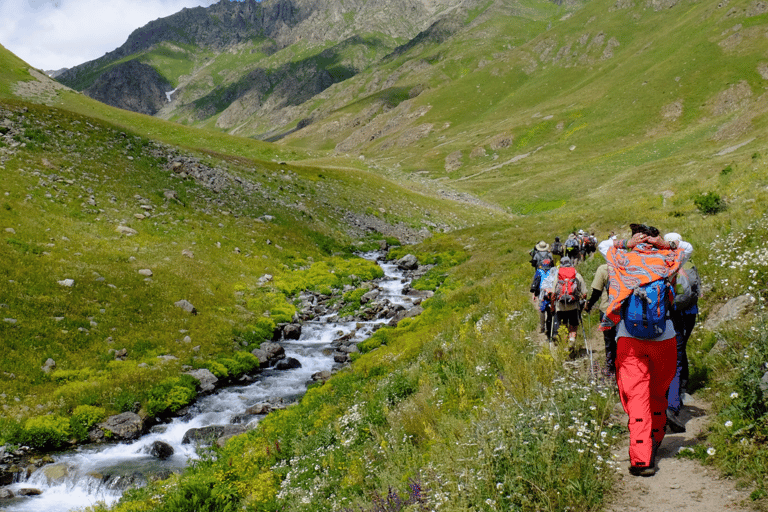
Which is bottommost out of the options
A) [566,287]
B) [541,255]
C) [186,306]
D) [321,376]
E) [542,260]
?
[321,376]

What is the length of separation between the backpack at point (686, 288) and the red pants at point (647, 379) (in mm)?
1550

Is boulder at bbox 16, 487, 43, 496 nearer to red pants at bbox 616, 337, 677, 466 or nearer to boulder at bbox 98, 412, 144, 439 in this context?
boulder at bbox 98, 412, 144, 439

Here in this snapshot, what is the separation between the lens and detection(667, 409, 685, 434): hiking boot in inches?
249

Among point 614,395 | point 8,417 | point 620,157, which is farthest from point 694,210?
point 620,157

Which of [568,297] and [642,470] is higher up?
[568,297]

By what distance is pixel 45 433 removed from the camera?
11.5 metres

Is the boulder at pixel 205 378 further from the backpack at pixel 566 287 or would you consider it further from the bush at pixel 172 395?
the backpack at pixel 566 287

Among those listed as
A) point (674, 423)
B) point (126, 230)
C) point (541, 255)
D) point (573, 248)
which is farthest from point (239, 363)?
point (573, 248)

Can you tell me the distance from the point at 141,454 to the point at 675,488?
41.0 ft

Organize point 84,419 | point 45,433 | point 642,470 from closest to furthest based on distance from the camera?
point 642,470 < point 45,433 < point 84,419

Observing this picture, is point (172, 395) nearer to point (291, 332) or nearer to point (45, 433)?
point (45, 433)

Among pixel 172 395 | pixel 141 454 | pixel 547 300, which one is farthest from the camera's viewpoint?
pixel 172 395

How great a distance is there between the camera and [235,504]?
8438 mm

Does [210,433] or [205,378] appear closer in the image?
[210,433]
